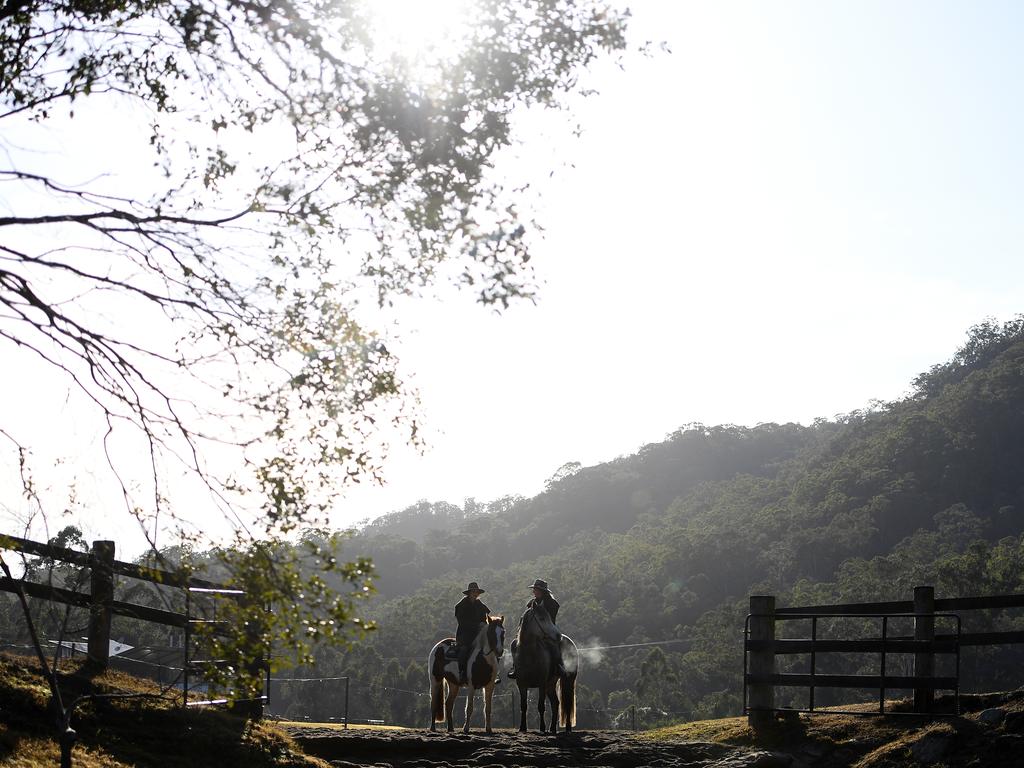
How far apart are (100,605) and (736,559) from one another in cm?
7560

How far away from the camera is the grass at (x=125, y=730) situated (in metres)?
9.09

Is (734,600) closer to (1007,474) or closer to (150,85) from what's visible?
(1007,474)

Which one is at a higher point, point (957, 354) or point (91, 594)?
point (957, 354)

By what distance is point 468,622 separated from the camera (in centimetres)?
1722

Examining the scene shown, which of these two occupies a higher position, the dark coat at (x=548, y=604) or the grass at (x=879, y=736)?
the dark coat at (x=548, y=604)

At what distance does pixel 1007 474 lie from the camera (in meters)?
82.4

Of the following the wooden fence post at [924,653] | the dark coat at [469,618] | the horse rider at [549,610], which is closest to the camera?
the wooden fence post at [924,653]

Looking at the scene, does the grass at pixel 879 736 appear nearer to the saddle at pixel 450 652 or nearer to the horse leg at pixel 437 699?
the saddle at pixel 450 652

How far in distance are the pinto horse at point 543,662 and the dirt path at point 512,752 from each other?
1.57m

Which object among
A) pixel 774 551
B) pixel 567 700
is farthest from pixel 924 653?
pixel 774 551

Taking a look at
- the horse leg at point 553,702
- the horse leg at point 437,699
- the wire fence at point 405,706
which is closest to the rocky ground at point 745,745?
the horse leg at point 553,702

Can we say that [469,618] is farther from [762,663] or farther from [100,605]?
[100,605]

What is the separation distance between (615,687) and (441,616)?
1491 centimetres

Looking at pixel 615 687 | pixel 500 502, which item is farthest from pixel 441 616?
pixel 500 502
